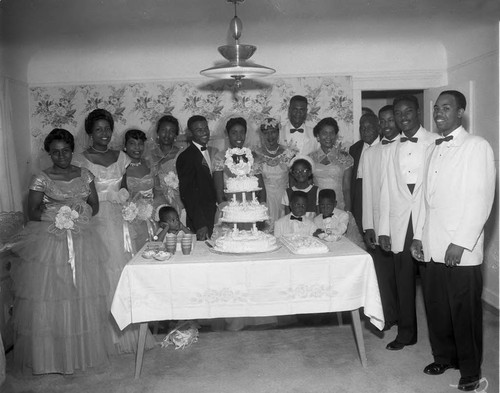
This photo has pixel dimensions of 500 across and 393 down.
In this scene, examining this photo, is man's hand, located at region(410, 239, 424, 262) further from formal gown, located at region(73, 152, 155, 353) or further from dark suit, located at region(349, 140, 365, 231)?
formal gown, located at region(73, 152, 155, 353)

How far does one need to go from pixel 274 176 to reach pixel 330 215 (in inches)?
32.4

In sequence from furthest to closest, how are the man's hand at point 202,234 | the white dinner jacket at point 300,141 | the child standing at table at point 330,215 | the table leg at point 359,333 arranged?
the white dinner jacket at point 300,141 → the child standing at table at point 330,215 → the man's hand at point 202,234 → the table leg at point 359,333

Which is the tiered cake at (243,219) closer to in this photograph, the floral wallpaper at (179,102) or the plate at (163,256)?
the plate at (163,256)

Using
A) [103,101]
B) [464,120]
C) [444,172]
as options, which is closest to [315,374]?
[444,172]

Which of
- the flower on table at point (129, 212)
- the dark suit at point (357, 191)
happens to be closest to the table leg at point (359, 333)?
the dark suit at point (357, 191)

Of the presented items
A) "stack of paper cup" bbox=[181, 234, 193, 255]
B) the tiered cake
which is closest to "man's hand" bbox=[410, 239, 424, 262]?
the tiered cake

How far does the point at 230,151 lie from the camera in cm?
439

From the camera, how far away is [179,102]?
23.5 ft

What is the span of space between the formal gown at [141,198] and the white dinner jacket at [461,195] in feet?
8.68

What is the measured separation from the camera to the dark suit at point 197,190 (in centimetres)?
563

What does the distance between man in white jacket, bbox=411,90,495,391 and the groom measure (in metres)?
2.47

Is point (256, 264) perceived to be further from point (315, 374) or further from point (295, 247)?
point (315, 374)

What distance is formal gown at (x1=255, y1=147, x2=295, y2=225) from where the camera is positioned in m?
5.85

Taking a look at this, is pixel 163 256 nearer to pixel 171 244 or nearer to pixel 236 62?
pixel 171 244
